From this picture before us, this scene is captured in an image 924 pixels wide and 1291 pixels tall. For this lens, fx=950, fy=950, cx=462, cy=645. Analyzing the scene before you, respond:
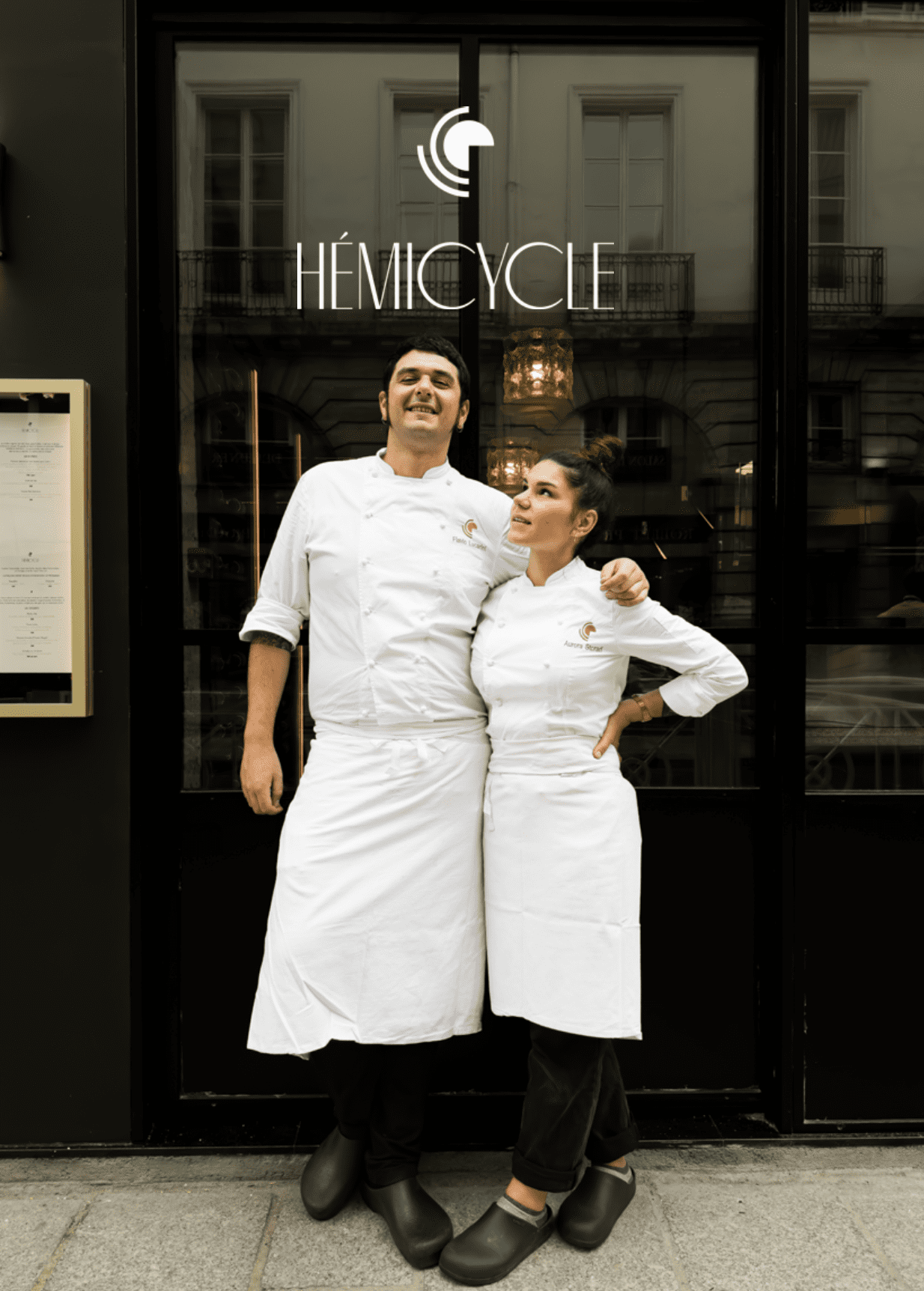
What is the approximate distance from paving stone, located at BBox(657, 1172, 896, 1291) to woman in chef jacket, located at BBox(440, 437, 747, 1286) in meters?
0.27

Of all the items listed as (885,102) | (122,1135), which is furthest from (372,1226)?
(885,102)

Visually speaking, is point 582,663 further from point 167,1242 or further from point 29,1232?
point 29,1232

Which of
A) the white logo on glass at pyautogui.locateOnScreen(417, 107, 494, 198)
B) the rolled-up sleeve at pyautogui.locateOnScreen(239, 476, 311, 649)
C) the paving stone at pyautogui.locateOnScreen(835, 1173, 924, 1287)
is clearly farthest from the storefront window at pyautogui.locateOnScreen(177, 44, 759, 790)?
the paving stone at pyautogui.locateOnScreen(835, 1173, 924, 1287)

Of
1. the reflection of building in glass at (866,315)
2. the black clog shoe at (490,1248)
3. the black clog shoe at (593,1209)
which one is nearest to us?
the black clog shoe at (490,1248)

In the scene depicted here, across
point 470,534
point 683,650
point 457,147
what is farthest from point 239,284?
point 683,650

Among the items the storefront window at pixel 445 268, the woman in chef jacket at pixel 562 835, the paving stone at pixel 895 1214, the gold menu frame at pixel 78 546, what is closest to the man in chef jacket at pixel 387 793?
the woman in chef jacket at pixel 562 835

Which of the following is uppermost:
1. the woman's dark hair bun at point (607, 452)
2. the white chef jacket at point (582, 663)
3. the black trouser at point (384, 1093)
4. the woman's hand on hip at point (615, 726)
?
the woman's dark hair bun at point (607, 452)

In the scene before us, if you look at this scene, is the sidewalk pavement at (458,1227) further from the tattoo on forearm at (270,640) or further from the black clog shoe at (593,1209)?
the tattoo on forearm at (270,640)

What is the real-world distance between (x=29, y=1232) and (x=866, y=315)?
11.8 feet

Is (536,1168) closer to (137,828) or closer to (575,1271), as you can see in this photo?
(575,1271)

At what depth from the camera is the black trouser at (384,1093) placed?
2.51 m

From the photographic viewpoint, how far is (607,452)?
3033mm

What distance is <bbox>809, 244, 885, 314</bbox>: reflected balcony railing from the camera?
2.98 m

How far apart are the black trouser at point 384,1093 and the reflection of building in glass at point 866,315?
1815 mm
